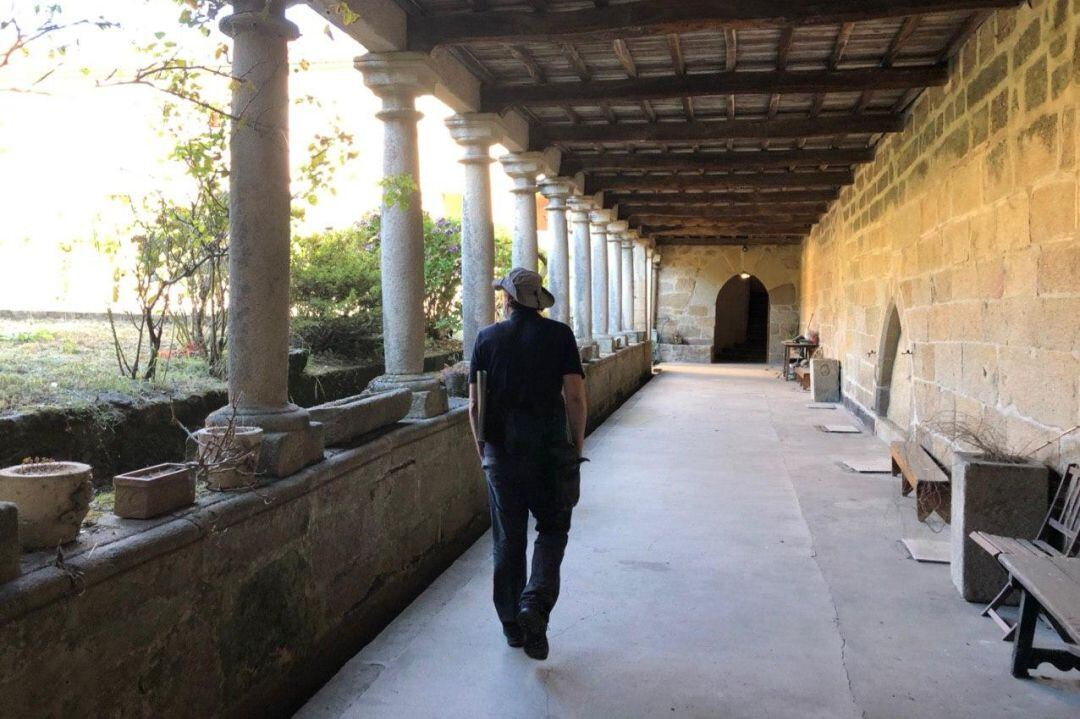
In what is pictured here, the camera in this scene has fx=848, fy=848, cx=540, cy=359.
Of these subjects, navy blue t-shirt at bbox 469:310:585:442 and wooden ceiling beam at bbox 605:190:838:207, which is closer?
navy blue t-shirt at bbox 469:310:585:442

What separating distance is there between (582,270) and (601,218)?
1588mm

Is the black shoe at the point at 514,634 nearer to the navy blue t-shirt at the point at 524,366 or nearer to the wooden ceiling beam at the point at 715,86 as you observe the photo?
the navy blue t-shirt at the point at 524,366

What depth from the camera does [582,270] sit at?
1118cm

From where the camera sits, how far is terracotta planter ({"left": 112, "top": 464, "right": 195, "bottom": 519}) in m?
2.26

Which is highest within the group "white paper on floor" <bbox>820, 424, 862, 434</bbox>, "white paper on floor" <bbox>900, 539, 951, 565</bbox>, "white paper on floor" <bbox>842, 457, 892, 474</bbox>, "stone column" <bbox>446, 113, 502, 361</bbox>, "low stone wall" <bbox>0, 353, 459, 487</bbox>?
"stone column" <bbox>446, 113, 502, 361</bbox>

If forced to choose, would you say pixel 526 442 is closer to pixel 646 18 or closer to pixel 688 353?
pixel 646 18

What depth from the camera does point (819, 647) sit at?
3152 millimetres

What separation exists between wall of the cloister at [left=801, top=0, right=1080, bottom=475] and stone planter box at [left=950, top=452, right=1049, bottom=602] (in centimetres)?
22

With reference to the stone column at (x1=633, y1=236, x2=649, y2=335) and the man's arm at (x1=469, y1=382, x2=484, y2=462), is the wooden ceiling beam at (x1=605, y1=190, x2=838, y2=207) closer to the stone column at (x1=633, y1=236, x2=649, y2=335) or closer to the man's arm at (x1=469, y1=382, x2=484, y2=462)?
the stone column at (x1=633, y1=236, x2=649, y2=335)

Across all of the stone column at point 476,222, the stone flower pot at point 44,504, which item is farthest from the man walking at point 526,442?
the stone column at point 476,222

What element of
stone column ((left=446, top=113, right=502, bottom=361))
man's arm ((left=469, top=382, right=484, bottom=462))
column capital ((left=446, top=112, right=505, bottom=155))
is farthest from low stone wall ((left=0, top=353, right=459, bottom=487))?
column capital ((left=446, top=112, right=505, bottom=155))

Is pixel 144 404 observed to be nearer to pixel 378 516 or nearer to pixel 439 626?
pixel 378 516

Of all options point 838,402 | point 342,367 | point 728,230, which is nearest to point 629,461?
point 342,367

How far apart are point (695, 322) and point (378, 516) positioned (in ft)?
57.3
